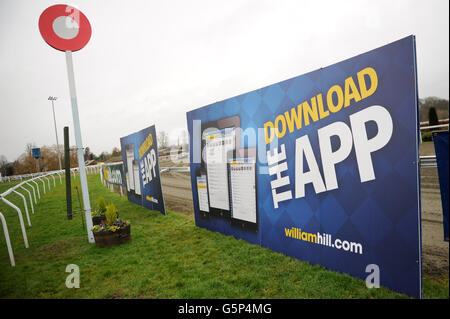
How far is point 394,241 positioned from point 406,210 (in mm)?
391

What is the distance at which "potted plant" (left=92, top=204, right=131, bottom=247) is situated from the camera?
5.11 metres

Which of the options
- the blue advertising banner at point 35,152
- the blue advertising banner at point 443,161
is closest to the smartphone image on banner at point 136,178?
the blue advertising banner at point 443,161

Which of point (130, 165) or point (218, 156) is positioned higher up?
point (218, 156)

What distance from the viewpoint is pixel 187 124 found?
625cm

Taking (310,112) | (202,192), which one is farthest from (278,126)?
(202,192)

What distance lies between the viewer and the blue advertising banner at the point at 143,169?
775 cm

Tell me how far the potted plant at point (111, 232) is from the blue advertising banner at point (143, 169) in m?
2.16

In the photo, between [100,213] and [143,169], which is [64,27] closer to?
[100,213]

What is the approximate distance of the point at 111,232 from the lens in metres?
5.13

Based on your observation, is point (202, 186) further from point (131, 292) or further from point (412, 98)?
point (412, 98)

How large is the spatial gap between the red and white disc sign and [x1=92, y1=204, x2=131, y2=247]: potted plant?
3.49 m

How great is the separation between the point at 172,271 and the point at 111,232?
82.7 inches

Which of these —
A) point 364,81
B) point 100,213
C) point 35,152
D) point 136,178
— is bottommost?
point 100,213
